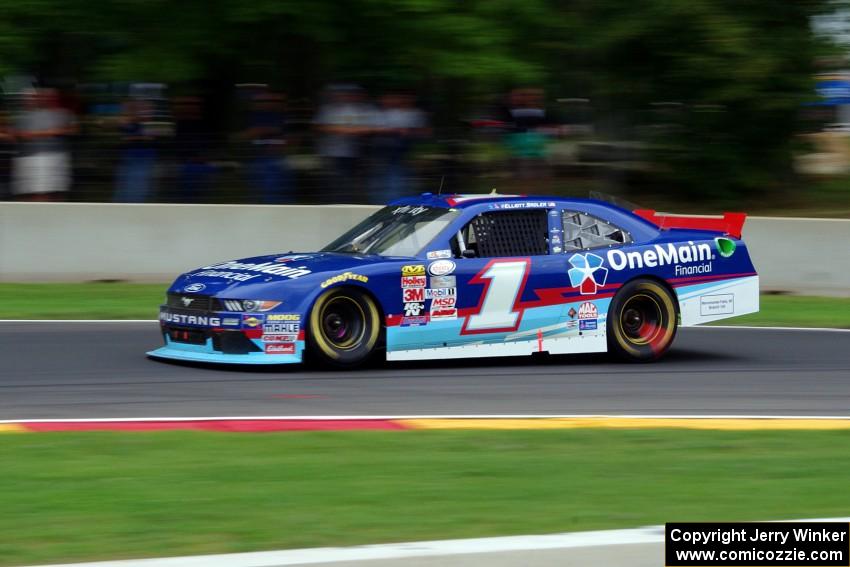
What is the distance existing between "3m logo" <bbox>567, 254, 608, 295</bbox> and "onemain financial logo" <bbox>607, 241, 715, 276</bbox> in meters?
0.11

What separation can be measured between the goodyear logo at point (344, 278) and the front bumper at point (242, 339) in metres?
0.35

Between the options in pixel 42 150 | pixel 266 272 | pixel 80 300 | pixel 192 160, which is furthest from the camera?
pixel 192 160

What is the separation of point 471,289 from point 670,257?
74.4 inches

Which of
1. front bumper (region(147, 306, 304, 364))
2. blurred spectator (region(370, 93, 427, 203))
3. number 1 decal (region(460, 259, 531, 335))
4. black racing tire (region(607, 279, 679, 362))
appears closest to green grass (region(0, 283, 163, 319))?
blurred spectator (region(370, 93, 427, 203))

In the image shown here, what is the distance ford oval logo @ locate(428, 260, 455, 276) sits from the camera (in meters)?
9.88

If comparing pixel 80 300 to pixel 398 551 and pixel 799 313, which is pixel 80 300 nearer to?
pixel 799 313

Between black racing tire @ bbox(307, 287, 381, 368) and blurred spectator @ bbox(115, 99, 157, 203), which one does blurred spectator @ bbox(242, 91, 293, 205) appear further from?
black racing tire @ bbox(307, 287, 381, 368)

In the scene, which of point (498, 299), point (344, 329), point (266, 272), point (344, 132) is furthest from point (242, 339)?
point (344, 132)

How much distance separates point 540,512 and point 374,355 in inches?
181

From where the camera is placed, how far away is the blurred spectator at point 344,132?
15.8 metres

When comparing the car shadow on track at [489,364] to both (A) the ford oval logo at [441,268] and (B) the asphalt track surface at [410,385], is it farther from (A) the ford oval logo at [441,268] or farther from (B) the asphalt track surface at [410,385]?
(A) the ford oval logo at [441,268]

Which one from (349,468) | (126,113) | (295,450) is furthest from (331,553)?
(126,113)

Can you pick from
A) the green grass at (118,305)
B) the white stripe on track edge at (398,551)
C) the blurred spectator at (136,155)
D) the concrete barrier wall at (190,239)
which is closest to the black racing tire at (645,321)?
the green grass at (118,305)

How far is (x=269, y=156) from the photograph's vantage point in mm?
16156
